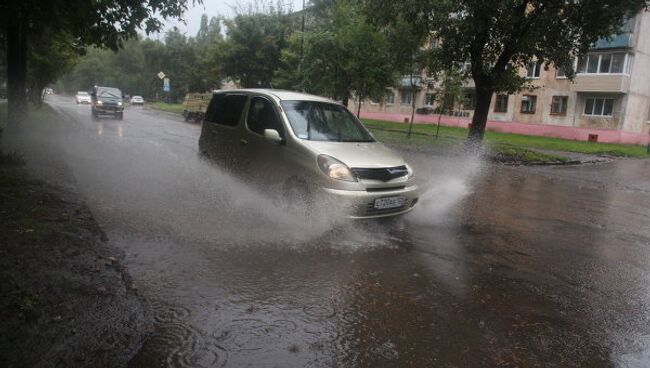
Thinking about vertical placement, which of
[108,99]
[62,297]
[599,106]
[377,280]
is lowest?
[377,280]

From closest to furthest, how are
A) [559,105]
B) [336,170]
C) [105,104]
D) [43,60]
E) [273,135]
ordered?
[336,170] → [273,135] → [43,60] → [105,104] → [559,105]

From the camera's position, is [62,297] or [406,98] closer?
[62,297]

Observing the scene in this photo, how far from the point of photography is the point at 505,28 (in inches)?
642

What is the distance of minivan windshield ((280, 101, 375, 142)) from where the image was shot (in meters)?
6.81

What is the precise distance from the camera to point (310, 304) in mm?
4160

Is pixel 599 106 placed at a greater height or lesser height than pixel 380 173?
greater

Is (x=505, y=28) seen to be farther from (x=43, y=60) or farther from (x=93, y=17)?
(x=43, y=60)

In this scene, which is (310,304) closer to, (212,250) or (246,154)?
(212,250)

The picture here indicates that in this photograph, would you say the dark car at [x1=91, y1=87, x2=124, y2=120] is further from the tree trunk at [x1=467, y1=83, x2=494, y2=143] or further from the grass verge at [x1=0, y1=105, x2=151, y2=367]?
the grass verge at [x1=0, y1=105, x2=151, y2=367]

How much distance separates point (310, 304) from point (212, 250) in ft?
5.54

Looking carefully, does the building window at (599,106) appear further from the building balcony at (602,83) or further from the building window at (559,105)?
the building window at (559,105)

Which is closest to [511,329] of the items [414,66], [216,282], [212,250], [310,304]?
[310,304]

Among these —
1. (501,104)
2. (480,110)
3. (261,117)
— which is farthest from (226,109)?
(501,104)

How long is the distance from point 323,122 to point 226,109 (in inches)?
77.7
